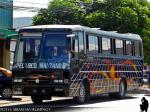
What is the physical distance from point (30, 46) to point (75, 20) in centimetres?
1912

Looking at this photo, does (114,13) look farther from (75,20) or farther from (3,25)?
(3,25)

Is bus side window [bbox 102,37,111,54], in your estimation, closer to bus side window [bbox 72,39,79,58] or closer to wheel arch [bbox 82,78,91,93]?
wheel arch [bbox 82,78,91,93]

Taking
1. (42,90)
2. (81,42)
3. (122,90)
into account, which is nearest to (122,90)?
(122,90)

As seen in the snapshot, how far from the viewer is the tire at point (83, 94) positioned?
74.6 feet

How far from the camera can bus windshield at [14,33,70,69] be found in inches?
846

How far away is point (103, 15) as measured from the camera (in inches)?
1581

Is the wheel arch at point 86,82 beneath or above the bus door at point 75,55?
beneath

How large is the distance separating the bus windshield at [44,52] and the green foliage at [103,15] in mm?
18232

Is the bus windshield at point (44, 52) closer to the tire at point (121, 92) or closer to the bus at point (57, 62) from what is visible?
the bus at point (57, 62)

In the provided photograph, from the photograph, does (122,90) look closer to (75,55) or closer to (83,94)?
(83,94)

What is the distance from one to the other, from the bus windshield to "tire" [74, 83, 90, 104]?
1.85m

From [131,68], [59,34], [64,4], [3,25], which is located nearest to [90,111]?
[59,34]

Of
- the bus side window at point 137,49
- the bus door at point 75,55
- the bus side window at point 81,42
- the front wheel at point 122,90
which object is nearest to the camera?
the bus door at point 75,55

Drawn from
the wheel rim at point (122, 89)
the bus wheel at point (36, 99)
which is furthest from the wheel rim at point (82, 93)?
the wheel rim at point (122, 89)
